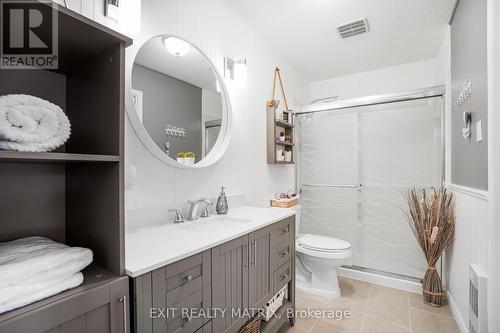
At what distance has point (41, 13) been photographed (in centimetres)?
69

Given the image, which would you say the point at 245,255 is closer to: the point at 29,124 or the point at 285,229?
the point at 285,229

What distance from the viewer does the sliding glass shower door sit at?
2.62 meters

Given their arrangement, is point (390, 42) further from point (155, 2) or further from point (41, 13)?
point (41, 13)

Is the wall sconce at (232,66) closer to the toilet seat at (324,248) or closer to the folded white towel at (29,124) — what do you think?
the folded white towel at (29,124)

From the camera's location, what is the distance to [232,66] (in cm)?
208

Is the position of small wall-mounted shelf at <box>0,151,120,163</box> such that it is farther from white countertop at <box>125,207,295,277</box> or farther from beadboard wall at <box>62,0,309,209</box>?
beadboard wall at <box>62,0,309,209</box>

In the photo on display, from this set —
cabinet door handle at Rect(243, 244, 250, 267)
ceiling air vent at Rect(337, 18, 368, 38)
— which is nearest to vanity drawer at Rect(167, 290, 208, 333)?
cabinet door handle at Rect(243, 244, 250, 267)

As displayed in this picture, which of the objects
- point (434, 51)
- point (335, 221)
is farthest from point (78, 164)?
point (434, 51)

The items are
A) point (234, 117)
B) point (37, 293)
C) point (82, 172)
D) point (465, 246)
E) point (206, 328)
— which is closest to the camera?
point (37, 293)

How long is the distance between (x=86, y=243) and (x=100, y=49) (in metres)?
0.69

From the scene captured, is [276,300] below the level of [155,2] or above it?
below

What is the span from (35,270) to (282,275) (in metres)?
1.47

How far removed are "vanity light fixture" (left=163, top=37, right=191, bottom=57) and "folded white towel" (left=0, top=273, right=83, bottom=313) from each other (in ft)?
4.41

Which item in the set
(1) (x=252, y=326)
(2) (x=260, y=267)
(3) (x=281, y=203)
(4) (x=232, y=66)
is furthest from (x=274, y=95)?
(1) (x=252, y=326)
